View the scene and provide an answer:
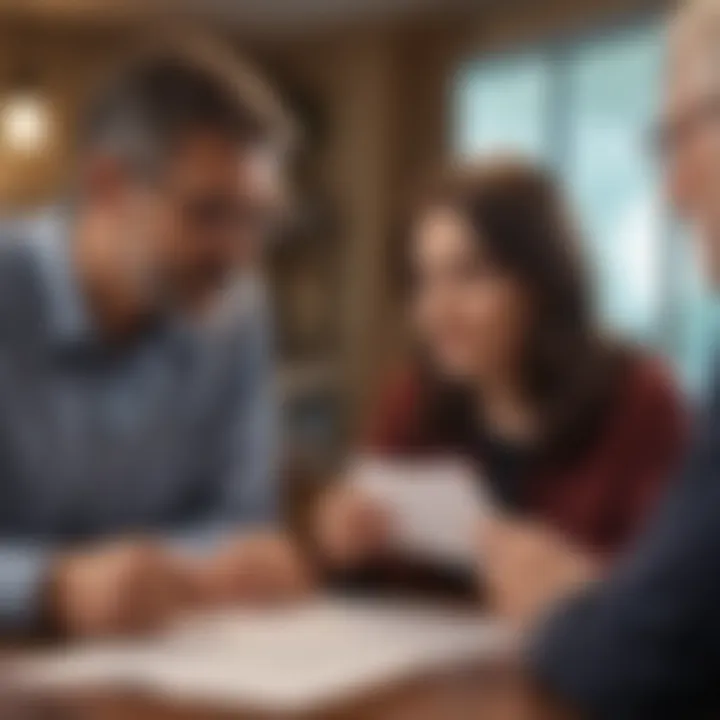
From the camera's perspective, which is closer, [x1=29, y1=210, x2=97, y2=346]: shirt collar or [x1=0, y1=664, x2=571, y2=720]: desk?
[x1=0, y1=664, x2=571, y2=720]: desk

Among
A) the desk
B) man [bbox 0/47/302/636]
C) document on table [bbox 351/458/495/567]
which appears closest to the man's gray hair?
man [bbox 0/47/302/636]

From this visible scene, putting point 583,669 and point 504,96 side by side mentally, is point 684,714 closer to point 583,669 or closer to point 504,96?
point 583,669

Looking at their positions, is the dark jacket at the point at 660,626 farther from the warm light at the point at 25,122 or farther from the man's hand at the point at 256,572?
the warm light at the point at 25,122

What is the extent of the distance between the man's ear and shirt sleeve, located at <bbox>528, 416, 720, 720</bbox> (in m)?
0.37

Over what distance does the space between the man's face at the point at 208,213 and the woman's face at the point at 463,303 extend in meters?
0.10

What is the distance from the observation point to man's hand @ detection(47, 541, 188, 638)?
882 mm

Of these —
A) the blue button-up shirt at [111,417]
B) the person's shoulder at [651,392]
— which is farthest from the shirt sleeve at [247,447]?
the person's shoulder at [651,392]

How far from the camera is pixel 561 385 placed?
933mm

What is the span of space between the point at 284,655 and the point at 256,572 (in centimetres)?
5

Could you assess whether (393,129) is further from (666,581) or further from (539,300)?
(666,581)

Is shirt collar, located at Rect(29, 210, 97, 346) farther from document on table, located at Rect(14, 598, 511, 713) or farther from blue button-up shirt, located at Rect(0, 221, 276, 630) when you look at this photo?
document on table, located at Rect(14, 598, 511, 713)

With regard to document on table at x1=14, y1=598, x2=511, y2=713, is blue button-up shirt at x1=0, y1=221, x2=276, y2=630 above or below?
above

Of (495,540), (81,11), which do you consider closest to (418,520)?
(495,540)

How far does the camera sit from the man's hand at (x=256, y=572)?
35.5 inches
